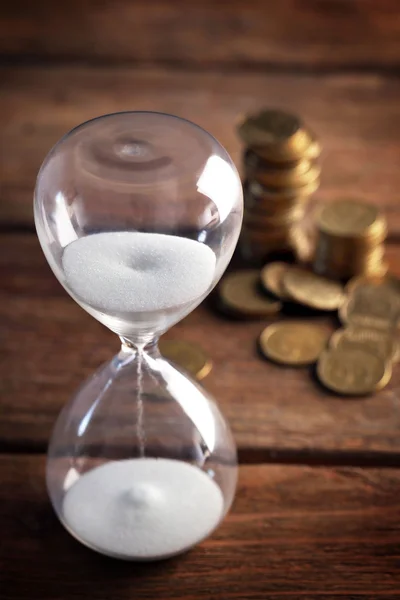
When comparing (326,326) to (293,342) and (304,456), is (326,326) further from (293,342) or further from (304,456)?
(304,456)

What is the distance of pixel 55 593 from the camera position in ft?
3.47

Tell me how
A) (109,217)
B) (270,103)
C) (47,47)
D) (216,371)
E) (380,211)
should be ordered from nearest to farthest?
(109,217), (216,371), (380,211), (270,103), (47,47)

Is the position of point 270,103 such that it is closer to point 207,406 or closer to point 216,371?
point 216,371

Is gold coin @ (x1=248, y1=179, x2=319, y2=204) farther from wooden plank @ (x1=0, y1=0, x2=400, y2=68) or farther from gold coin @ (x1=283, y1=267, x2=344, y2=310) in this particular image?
wooden plank @ (x1=0, y1=0, x2=400, y2=68)

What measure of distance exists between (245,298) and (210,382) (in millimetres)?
206

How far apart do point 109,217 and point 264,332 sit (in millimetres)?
569

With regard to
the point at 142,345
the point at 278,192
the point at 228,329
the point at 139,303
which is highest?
the point at 139,303

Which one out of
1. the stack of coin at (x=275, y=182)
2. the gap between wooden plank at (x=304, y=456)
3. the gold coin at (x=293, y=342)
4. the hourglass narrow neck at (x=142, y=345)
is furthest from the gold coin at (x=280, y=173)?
the hourglass narrow neck at (x=142, y=345)

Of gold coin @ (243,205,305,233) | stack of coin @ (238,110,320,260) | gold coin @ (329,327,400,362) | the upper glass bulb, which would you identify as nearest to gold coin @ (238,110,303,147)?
stack of coin @ (238,110,320,260)

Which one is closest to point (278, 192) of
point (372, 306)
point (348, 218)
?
point (348, 218)

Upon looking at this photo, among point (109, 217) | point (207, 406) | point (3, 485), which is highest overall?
point (109, 217)

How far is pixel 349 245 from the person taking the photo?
1.62m

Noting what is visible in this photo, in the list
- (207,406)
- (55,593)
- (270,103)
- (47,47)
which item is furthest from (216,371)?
(47,47)

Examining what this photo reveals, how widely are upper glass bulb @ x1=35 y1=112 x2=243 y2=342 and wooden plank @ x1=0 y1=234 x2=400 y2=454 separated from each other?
365 mm
